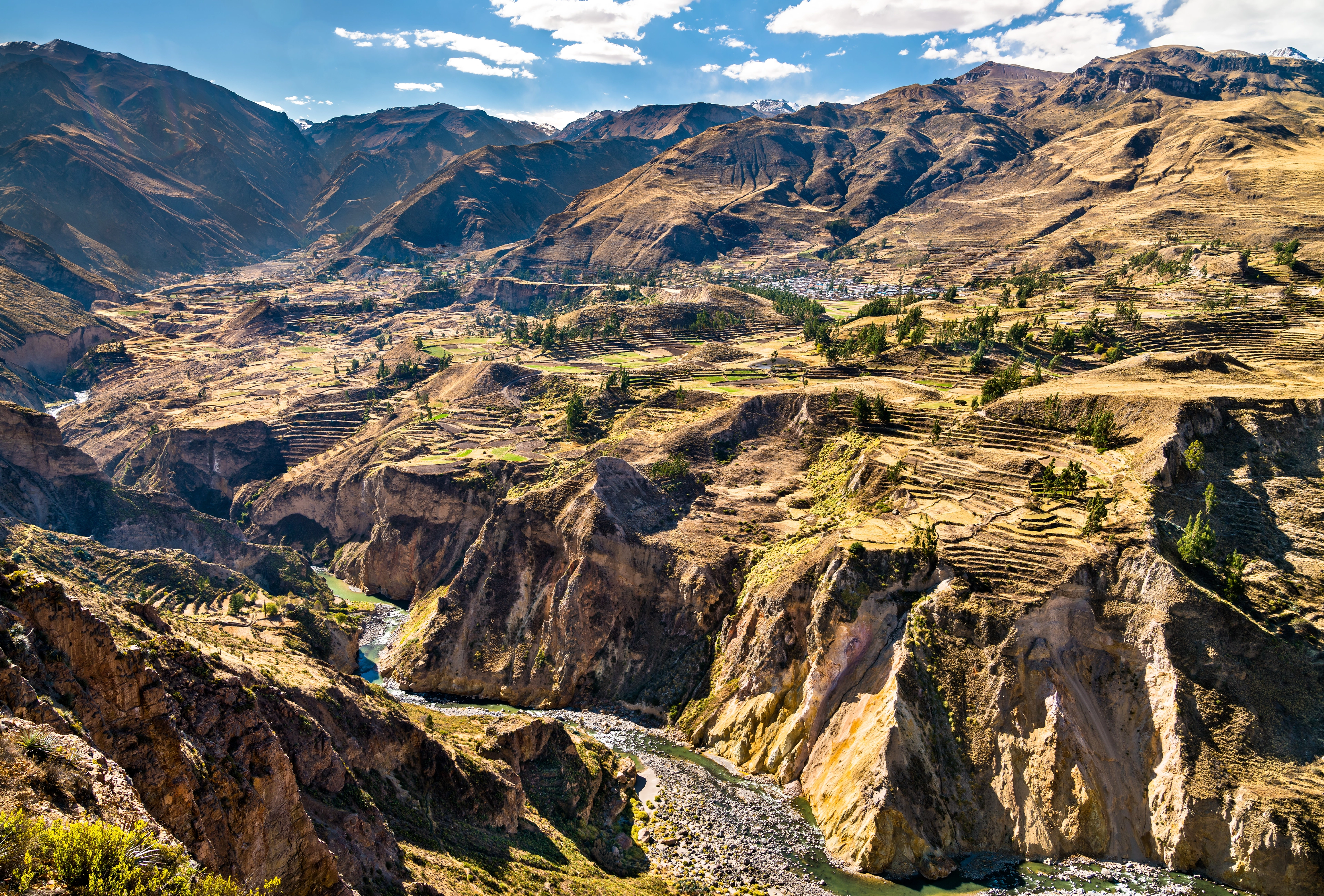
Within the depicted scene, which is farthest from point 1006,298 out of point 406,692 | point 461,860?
point 461,860

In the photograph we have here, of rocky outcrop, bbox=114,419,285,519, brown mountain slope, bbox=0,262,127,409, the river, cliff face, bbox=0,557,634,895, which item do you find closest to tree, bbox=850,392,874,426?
the river

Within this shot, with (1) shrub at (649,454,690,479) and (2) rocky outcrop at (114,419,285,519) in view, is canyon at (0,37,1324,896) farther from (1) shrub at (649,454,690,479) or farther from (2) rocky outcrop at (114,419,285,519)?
(1) shrub at (649,454,690,479)

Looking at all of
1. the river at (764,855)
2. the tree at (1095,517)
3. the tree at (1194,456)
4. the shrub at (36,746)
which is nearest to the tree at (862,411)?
the tree at (1095,517)

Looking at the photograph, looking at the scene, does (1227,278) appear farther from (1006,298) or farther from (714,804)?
(714,804)

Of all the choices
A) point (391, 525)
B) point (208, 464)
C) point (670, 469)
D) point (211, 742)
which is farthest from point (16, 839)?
point (208, 464)

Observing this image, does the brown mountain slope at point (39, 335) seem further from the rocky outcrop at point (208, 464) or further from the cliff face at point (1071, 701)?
the cliff face at point (1071, 701)

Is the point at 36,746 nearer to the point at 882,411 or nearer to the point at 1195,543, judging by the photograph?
the point at 1195,543
